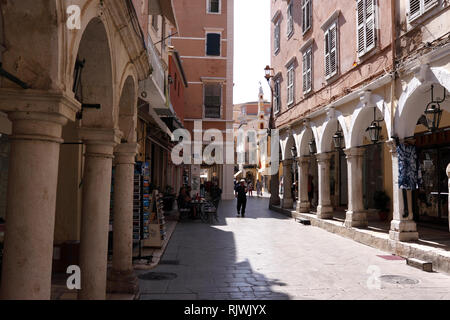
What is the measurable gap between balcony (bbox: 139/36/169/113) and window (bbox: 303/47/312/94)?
709 centimetres

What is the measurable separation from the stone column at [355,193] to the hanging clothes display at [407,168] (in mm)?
2738

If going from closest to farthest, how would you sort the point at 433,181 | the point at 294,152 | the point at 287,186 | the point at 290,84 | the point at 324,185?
the point at 433,181 → the point at 324,185 → the point at 294,152 → the point at 290,84 → the point at 287,186

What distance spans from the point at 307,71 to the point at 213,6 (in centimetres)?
1737

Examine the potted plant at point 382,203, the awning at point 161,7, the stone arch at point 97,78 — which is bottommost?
the potted plant at point 382,203

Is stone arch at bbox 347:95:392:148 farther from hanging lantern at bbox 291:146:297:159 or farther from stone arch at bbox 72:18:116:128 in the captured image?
stone arch at bbox 72:18:116:128

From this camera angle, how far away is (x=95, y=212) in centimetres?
500

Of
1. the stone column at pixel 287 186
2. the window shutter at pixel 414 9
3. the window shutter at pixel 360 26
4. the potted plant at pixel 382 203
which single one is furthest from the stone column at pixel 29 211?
the stone column at pixel 287 186

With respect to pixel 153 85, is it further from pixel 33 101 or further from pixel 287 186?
pixel 287 186

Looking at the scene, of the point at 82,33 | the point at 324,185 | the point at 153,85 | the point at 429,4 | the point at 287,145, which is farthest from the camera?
the point at 287,145

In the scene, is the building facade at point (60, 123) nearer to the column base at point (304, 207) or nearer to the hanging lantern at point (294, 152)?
the column base at point (304, 207)

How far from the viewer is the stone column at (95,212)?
4.88 metres

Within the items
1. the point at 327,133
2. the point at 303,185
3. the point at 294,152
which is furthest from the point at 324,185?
the point at 294,152

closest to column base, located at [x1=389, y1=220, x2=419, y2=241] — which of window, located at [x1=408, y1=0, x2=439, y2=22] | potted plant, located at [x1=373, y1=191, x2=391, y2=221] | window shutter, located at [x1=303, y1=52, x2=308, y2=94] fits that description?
potted plant, located at [x1=373, y1=191, x2=391, y2=221]
